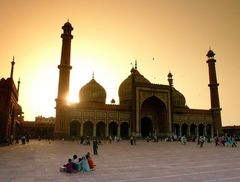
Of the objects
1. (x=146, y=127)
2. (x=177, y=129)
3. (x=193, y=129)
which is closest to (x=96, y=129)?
(x=146, y=127)

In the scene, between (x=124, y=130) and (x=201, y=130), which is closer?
(x=124, y=130)

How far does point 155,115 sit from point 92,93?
10032mm

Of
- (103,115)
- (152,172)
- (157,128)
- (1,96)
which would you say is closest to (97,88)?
(103,115)

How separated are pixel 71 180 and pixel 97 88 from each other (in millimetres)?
32685

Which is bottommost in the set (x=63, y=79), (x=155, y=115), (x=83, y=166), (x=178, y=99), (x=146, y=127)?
(x=83, y=166)

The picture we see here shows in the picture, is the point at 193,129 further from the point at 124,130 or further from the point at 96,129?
the point at 96,129

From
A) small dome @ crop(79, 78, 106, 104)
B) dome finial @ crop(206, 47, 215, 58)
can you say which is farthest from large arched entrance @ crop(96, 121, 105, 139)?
dome finial @ crop(206, 47, 215, 58)

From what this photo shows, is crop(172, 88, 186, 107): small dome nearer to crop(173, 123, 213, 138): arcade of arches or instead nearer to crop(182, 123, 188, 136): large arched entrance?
crop(182, 123, 188, 136): large arched entrance

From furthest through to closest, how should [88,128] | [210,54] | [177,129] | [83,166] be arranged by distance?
1. [210,54]
2. [177,129]
3. [88,128]
4. [83,166]

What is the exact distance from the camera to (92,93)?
3803 cm

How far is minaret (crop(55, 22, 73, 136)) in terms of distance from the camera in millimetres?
29531

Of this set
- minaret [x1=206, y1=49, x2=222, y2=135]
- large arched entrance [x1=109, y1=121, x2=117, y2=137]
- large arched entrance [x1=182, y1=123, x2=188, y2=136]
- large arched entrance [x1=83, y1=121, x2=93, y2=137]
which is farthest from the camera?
large arched entrance [x1=182, y1=123, x2=188, y2=136]

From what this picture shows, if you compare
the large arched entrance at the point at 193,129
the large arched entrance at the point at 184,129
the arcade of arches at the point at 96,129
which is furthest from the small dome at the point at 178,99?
the arcade of arches at the point at 96,129

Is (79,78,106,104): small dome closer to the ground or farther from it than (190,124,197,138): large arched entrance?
farther from it
